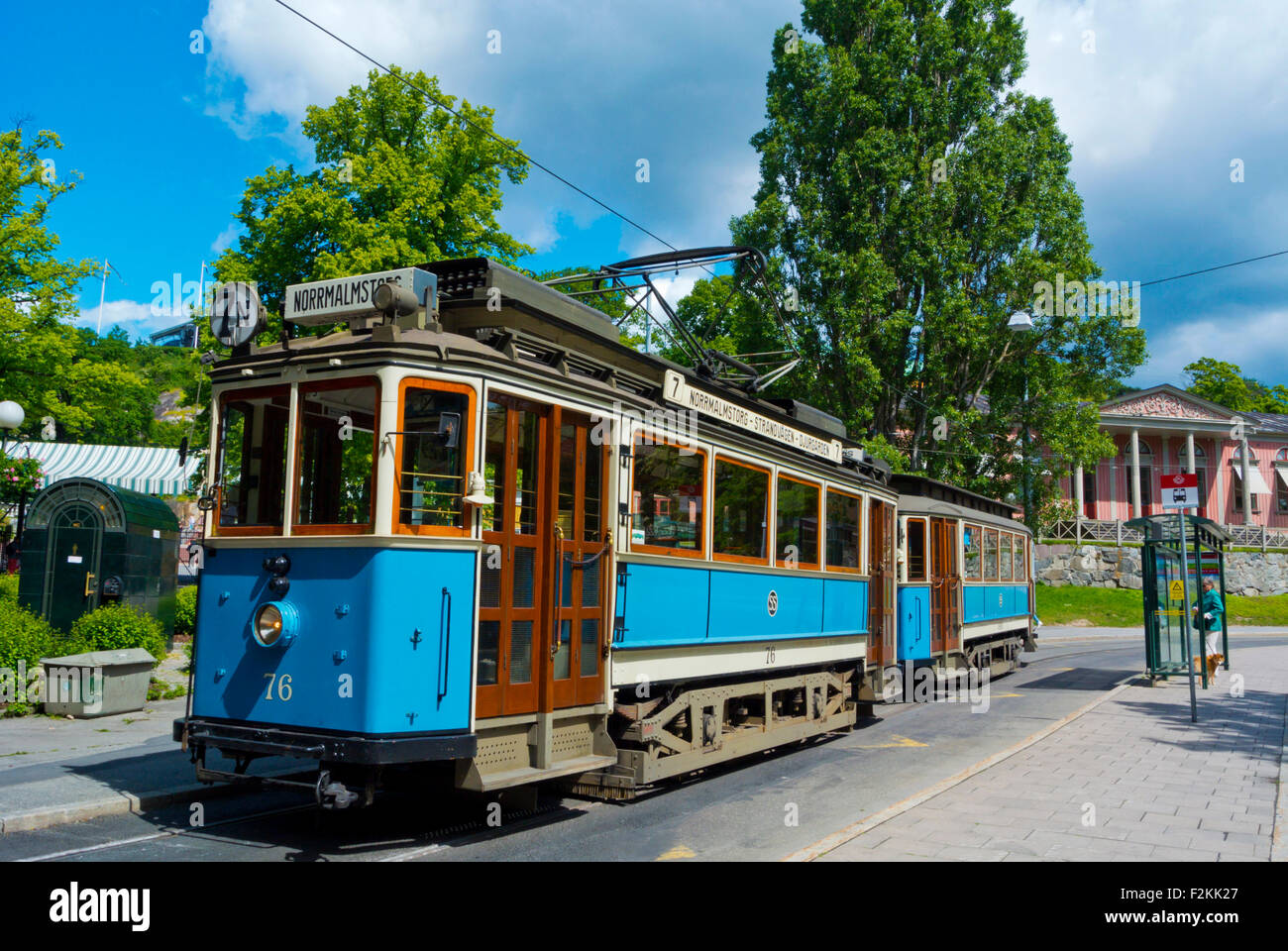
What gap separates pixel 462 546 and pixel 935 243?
2129 cm

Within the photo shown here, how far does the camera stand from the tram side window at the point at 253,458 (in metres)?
6.58

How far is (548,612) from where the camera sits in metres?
6.76

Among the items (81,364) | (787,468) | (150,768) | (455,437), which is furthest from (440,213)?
(455,437)

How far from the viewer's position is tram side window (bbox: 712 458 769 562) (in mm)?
8727

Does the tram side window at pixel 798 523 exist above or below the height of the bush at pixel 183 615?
above

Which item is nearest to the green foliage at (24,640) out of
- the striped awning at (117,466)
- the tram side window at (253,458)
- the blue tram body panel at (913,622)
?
the tram side window at (253,458)

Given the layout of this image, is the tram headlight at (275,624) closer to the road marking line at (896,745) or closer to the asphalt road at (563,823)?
the asphalt road at (563,823)

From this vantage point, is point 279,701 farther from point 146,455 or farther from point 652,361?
point 146,455

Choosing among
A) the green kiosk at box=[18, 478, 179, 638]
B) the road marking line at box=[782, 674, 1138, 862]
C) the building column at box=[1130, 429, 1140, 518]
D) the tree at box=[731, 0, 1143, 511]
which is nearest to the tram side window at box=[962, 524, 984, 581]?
the road marking line at box=[782, 674, 1138, 862]

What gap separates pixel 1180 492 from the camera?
12453 mm

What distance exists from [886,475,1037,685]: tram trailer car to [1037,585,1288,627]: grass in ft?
48.9

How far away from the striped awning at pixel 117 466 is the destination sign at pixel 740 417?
73.0 feet

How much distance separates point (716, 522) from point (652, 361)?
154cm

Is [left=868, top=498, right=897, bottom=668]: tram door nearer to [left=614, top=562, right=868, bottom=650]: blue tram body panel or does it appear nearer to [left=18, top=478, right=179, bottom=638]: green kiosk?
[left=614, top=562, right=868, bottom=650]: blue tram body panel
